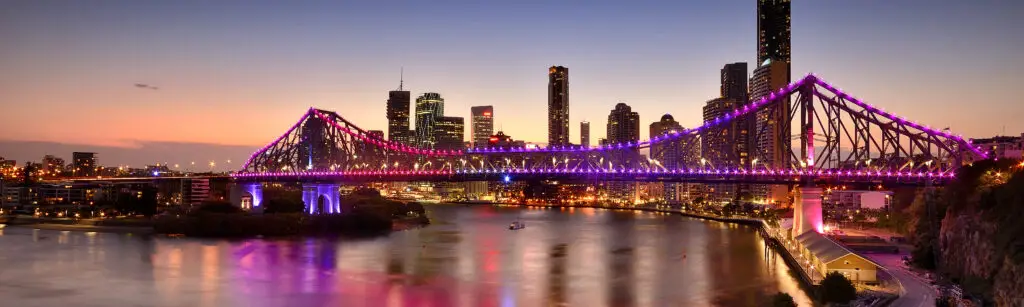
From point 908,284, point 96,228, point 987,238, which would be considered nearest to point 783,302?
point 908,284

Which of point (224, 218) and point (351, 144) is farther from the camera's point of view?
point (351, 144)

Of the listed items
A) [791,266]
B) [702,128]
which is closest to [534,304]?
[791,266]

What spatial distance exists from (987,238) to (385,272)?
2787cm

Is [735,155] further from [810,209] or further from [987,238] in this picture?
[987,238]

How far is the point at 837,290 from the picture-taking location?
2872 centimetres

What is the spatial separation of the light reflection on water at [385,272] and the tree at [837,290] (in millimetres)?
2231

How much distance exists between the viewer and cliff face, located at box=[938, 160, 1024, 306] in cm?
2441

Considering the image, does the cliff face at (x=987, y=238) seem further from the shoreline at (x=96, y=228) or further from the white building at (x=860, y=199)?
the shoreline at (x=96, y=228)

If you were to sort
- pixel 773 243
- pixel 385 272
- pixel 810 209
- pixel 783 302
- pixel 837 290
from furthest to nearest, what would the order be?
pixel 773 243 → pixel 810 209 → pixel 385 272 → pixel 837 290 → pixel 783 302

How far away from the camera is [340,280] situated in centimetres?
4059

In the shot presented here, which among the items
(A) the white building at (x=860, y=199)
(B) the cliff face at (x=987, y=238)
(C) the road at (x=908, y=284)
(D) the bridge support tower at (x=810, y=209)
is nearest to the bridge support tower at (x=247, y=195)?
(D) the bridge support tower at (x=810, y=209)

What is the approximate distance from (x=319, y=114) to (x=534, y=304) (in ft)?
Answer: 213

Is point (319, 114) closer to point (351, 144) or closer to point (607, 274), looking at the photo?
point (351, 144)

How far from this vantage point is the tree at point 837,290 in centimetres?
2844
